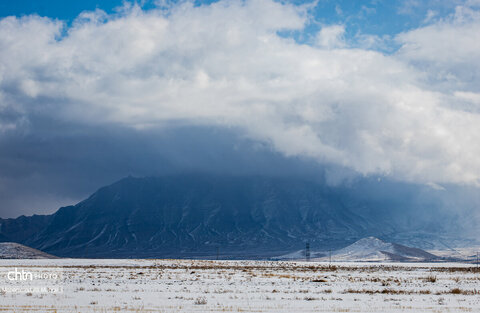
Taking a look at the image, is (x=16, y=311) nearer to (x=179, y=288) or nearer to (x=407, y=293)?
(x=179, y=288)

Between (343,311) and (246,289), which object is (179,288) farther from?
(343,311)

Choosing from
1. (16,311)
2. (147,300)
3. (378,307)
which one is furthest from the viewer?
(147,300)

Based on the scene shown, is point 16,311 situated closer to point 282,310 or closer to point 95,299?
point 95,299

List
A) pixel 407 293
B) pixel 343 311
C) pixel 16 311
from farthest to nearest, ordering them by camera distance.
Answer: pixel 407 293
pixel 343 311
pixel 16 311

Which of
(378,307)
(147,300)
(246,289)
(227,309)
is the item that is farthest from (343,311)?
(246,289)

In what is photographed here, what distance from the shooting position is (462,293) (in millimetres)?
52812

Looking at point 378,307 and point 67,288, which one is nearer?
point 378,307

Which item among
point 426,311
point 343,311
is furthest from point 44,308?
point 426,311

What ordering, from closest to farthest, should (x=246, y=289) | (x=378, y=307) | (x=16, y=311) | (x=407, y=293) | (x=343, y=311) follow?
(x=16, y=311) < (x=343, y=311) < (x=378, y=307) < (x=407, y=293) < (x=246, y=289)

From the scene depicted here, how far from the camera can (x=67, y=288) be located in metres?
53.7

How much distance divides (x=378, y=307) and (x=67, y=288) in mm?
30033

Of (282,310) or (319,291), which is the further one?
(319,291)

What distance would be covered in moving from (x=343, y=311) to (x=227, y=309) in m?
7.90

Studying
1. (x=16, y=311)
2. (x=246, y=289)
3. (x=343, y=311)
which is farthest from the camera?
(x=246, y=289)
